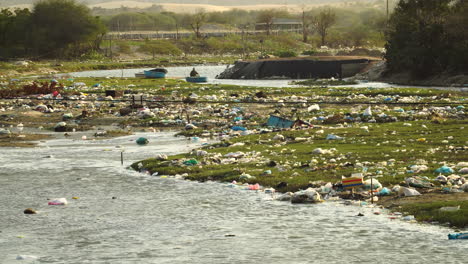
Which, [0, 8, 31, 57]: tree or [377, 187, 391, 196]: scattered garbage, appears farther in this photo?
[0, 8, 31, 57]: tree

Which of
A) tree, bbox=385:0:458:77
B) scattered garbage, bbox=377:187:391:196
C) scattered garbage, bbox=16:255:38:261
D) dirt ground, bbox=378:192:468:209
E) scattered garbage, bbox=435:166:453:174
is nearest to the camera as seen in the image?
scattered garbage, bbox=16:255:38:261

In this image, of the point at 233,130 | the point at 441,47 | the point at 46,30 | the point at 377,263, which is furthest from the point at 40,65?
the point at 377,263

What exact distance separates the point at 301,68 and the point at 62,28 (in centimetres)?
3813

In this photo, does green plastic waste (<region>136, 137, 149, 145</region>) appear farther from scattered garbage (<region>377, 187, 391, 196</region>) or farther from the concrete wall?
the concrete wall

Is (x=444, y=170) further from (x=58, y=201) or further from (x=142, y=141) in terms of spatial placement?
(x=142, y=141)

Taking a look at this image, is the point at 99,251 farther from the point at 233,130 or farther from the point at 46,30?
the point at 46,30

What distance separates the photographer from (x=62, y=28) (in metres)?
84.9

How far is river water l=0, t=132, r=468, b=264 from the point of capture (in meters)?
10.6

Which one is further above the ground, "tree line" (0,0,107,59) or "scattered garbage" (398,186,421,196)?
"tree line" (0,0,107,59)

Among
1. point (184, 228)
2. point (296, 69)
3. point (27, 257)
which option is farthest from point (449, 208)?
point (296, 69)

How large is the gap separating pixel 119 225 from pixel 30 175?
5.63m

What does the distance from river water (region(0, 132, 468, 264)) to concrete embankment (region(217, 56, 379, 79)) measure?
38.7 m

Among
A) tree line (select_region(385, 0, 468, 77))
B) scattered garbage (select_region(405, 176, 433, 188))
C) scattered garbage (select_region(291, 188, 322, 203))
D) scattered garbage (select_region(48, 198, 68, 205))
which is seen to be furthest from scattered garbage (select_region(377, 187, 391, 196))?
tree line (select_region(385, 0, 468, 77))

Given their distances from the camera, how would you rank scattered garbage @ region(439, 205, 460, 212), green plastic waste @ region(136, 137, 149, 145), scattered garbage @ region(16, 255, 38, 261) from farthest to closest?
green plastic waste @ region(136, 137, 149, 145)
scattered garbage @ region(439, 205, 460, 212)
scattered garbage @ region(16, 255, 38, 261)
